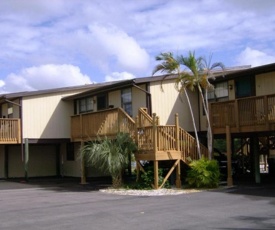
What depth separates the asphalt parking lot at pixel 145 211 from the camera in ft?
32.1

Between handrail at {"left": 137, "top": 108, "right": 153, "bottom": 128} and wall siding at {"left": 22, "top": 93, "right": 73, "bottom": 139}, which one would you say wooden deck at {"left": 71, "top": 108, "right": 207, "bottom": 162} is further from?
wall siding at {"left": 22, "top": 93, "right": 73, "bottom": 139}

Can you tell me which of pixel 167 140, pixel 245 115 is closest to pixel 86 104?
pixel 167 140

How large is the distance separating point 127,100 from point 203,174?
7.29 m

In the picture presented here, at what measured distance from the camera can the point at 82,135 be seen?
23.7m

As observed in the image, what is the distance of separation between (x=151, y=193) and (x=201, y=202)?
3.65m

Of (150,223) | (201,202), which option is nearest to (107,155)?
(201,202)

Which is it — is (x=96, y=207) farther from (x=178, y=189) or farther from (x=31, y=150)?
(x=31, y=150)

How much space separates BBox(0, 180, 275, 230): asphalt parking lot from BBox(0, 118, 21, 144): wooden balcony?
9.02 metres

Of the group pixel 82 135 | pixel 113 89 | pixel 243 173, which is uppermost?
pixel 113 89

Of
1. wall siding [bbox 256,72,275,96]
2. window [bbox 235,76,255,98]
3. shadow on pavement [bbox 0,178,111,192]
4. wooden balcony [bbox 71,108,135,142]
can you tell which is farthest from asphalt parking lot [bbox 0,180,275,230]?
window [bbox 235,76,255,98]

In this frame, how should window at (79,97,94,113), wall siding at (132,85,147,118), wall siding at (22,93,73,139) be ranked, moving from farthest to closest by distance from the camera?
window at (79,97,94,113)
wall siding at (22,93,73,139)
wall siding at (132,85,147,118)

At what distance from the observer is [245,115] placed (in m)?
18.0

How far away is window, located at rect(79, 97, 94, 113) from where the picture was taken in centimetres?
2617

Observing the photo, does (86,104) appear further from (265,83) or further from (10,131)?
(265,83)
